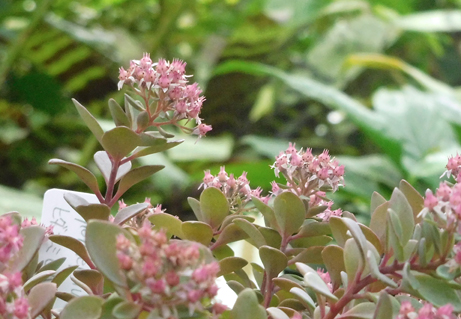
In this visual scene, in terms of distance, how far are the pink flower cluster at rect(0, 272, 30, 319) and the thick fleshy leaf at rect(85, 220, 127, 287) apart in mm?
30

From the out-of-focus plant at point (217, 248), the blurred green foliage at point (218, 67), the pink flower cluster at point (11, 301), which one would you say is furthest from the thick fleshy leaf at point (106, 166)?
the blurred green foliage at point (218, 67)

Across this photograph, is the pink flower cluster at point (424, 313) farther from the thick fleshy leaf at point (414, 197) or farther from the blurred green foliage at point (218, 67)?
the blurred green foliage at point (218, 67)

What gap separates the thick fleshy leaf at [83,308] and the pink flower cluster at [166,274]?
4 centimetres

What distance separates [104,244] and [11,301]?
0.14ft

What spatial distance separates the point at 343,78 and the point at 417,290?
1984mm

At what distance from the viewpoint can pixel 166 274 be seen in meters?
0.18

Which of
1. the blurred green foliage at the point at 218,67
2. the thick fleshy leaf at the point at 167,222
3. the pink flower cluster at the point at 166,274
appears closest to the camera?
the pink flower cluster at the point at 166,274

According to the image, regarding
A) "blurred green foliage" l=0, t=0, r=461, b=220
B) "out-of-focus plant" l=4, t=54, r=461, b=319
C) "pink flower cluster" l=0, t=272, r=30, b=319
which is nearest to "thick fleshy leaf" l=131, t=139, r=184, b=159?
"out-of-focus plant" l=4, t=54, r=461, b=319

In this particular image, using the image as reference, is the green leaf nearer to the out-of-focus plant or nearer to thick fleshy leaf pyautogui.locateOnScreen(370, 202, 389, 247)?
the out-of-focus plant

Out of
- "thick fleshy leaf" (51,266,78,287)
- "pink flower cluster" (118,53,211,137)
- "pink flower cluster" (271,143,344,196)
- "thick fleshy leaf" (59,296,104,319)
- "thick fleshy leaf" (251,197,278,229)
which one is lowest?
"thick fleshy leaf" (51,266,78,287)

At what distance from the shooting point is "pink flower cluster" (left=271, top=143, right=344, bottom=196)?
30cm

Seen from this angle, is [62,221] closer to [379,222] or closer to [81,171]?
[81,171]

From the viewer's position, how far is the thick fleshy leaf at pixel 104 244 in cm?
21

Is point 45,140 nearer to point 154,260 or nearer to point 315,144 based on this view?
point 315,144
